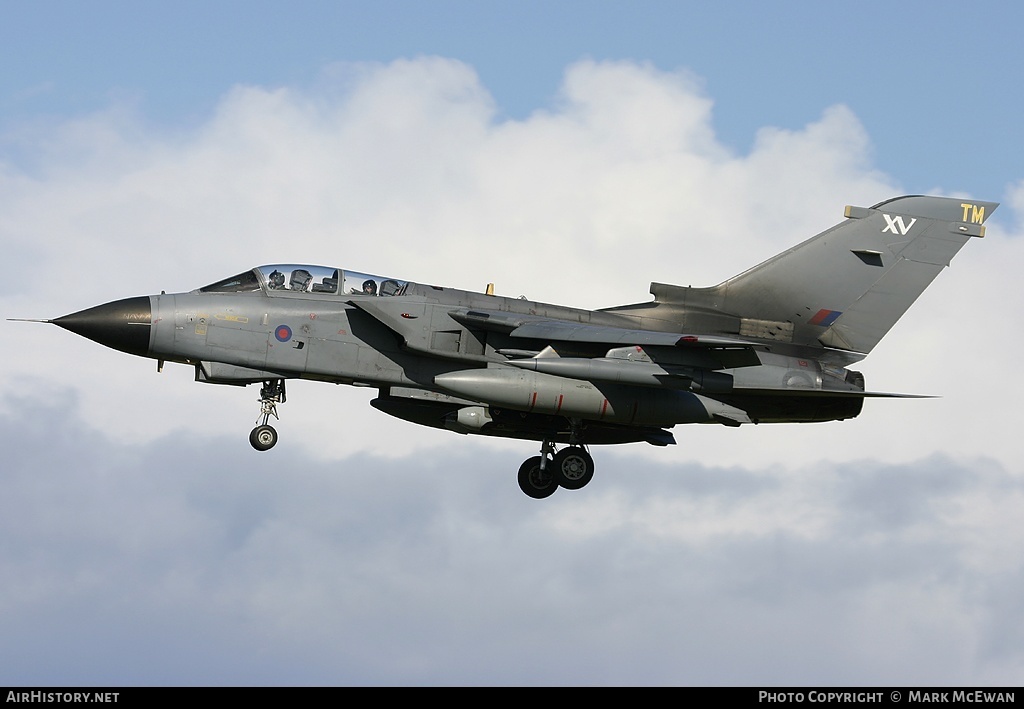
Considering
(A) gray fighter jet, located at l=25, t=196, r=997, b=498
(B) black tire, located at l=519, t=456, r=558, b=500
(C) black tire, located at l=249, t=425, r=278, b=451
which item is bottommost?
(B) black tire, located at l=519, t=456, r=558, b=500

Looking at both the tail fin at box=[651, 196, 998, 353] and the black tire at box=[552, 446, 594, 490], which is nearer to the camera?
the black tire at box=[552, 446, 594, 490]

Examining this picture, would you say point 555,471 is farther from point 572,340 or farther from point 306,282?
point 306,282

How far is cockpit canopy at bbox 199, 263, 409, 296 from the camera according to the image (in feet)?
68.9

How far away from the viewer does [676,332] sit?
2238 centimetres

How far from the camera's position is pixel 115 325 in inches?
795

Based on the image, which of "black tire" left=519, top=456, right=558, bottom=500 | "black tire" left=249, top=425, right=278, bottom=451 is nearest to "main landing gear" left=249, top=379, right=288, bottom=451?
"black tire" left=249, top=425, right=278, bottom=451

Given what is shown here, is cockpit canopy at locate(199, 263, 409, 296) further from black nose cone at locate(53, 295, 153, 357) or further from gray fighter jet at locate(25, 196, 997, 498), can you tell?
black nose cone at locate(53, 295, 153, 357)

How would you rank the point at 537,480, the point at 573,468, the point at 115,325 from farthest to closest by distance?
the point at 537,480 < the point at 573,468 < the point at 115,325

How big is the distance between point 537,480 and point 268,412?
465 cm

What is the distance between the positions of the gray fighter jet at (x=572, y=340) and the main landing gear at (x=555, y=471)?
0.02 metres

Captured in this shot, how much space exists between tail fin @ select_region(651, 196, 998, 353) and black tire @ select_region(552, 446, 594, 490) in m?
2.93

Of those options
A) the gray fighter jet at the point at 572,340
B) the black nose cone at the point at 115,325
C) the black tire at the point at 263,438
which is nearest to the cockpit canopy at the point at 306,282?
the gray fighter jet at the point at 572,340

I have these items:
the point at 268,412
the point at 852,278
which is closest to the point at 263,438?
the point at 268,412
